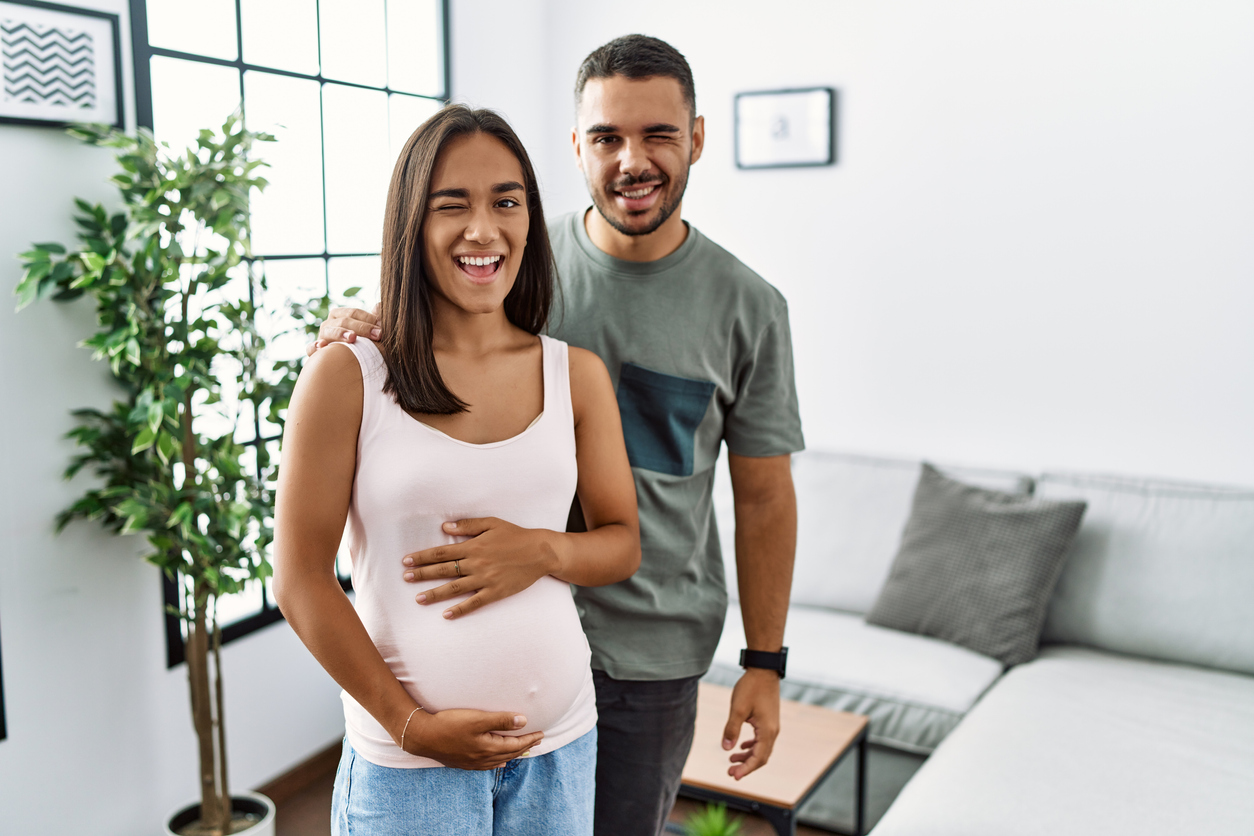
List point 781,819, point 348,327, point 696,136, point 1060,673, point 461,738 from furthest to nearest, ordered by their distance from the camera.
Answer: point 1060,673 < point 781,819 < point 696,136 < point 348,327 < point 461,738

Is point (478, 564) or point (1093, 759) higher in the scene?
point (478, 564)

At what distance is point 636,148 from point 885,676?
5.81 feet

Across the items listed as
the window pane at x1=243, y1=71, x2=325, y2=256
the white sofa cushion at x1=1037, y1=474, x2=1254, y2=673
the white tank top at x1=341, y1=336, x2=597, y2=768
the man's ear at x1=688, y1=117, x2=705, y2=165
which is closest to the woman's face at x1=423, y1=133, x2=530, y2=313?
the white tank top at x1=341, y1=336, x2=597, y2=768

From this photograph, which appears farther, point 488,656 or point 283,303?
point 283,303

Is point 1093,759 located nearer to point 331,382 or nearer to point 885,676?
point 885,676

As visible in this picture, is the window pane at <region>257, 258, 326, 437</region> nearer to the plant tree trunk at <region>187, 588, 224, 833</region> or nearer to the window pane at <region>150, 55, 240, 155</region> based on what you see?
the window pane at <region>150, 55, 240, 155</region>

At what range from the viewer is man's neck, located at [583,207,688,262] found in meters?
1.45

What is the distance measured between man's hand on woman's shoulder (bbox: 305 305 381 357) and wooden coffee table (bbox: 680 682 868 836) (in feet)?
4.54

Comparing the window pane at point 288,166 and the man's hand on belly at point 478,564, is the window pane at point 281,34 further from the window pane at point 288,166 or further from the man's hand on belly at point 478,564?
the man's hand on belly at point 478,564

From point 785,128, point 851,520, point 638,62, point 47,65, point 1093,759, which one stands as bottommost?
point 1093,759

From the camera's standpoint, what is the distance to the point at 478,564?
1.07 meters

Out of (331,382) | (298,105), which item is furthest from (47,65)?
(331,382)

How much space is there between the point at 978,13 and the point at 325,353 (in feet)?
8.93

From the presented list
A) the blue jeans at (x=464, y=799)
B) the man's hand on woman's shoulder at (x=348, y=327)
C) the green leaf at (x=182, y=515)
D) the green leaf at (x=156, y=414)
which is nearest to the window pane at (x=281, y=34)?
the green leaf at (x=156, y=414)
